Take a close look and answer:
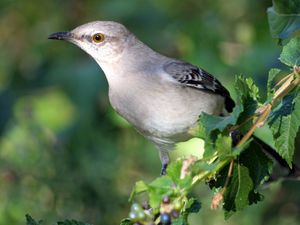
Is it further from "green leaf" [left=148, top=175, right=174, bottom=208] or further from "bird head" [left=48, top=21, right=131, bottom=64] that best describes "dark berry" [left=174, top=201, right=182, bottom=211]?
"bird head" [left=48, top=21, right=131, bottom=64]

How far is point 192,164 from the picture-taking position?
2771 millimetres

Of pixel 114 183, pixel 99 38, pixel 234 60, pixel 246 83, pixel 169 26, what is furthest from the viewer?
pixel 169 26

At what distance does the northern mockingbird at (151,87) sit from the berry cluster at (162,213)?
7.30ft

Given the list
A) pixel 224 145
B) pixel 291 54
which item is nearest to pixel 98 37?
pixel 291 54

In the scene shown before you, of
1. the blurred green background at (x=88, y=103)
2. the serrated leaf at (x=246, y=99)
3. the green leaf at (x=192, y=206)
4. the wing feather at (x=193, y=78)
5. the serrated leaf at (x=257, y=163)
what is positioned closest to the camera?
the serrated leaf at (x=246, y=99)

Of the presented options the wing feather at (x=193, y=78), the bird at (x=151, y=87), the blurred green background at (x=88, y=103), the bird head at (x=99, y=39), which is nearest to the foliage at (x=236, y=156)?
the bird at (x=151, y=87)

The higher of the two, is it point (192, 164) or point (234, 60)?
point (192, 164)

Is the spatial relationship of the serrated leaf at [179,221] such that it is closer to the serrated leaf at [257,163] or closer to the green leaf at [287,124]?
the serrated leaf at [257,163]

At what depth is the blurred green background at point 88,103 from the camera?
21.4ft

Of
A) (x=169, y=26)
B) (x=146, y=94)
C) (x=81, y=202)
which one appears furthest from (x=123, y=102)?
(x=169, y=26)

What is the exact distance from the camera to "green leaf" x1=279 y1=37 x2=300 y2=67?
11.1ft

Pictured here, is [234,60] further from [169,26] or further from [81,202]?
[81,202]

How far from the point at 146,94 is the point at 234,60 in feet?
8.67

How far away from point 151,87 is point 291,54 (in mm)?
1854
